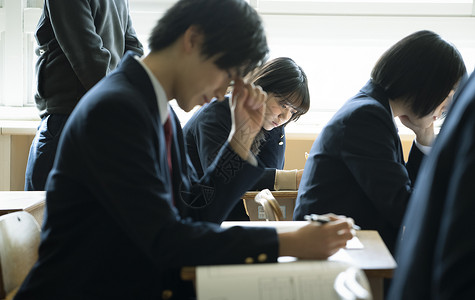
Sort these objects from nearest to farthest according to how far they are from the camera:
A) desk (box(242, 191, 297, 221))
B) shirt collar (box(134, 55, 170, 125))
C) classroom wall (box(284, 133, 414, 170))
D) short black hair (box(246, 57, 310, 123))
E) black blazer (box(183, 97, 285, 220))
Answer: shirt collar (box(134, 55, 170, 125)) < black blazer (box(183, 97, 285, 220)) < short black hair (box(246, 57, 310, 123)) < desk (box(242, 191, 297, 221)) < classroom wall (box(284, 133, 414, 170))

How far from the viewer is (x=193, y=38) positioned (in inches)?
47.2

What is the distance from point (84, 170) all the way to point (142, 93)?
0.21 meters

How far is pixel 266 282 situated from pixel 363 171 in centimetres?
77

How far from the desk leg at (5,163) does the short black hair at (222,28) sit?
2710 millimetres

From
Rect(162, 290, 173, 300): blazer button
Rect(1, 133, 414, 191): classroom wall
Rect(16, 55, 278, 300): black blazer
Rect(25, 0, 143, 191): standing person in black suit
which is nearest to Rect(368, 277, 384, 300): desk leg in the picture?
Rect(16, 55, 278, 300): black blazer

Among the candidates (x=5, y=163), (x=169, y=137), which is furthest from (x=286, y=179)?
(x=5, y=163)

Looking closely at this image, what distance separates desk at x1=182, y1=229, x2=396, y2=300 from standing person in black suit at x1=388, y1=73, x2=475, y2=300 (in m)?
0.41

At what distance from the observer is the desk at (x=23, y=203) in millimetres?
1846

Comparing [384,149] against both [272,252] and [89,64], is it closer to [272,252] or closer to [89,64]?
[272,252]

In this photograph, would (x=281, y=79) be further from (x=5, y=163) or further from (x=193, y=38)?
(x=5, y=163)

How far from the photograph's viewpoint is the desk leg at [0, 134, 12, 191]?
3619mm

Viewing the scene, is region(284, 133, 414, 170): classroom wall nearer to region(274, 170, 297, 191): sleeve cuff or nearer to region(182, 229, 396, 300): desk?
region(274, 170, 297, 191): sleeve cuff

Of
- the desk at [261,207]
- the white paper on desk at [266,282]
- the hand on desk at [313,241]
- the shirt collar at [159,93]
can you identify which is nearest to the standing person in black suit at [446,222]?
the white paper on desk at [266,282]

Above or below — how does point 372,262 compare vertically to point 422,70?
below
